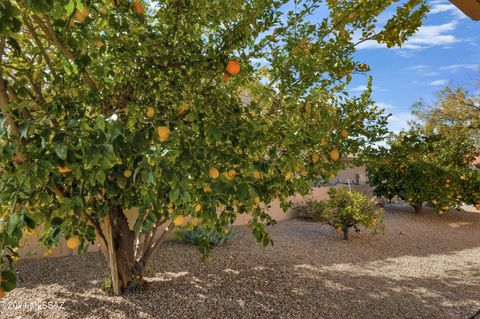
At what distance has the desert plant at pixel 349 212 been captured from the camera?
7301 mm

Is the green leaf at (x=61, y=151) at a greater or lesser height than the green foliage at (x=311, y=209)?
greater

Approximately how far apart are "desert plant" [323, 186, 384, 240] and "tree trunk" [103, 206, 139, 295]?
171 inches

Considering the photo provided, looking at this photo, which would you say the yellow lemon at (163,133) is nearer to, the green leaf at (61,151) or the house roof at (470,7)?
the green leaf at (61,151)

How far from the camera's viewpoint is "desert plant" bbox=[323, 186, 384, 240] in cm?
730

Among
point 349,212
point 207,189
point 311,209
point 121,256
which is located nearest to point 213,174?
point 207,189

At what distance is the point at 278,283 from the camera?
14.6 ft

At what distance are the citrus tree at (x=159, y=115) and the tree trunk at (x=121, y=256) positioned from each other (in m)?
0.01

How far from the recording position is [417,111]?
51.8 ft

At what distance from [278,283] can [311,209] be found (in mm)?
5698

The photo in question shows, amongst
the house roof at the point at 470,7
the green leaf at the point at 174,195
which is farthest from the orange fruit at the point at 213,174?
the house roof at the point at 470,7

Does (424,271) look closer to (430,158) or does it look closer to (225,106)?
(225,106)

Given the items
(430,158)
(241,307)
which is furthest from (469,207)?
(241,307)

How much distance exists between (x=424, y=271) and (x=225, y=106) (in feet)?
15.3

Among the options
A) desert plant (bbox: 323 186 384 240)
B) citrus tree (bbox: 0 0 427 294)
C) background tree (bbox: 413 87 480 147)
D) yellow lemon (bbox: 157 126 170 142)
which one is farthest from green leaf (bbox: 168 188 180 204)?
background tree (bbox: 413 87 480 147)
